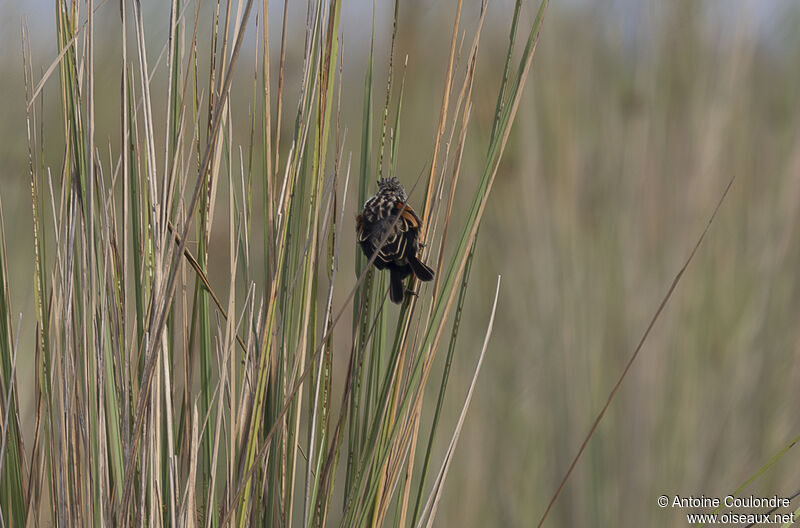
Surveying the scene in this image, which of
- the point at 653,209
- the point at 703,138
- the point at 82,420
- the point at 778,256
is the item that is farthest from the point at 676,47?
the point at 82,420

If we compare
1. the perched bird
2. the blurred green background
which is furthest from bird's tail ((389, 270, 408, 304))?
the blurred green background

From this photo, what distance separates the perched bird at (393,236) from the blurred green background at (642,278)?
0.47 m

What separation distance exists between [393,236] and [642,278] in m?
0.63

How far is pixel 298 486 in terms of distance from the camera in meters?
1.41

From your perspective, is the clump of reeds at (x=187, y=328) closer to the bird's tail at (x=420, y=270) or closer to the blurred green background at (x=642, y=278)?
the bird's tail at (x=420, y=270)

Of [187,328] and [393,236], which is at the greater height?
[393,236]

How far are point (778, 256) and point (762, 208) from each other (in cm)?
9

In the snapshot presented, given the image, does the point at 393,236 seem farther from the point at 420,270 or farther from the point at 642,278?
the point at 642,278

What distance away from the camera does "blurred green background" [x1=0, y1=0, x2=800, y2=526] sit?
3.88ft

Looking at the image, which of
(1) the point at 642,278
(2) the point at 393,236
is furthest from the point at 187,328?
(1) the point at 642,278

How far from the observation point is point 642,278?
47.3 inches

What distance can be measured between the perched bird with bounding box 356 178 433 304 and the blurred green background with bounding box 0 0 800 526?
47 cm

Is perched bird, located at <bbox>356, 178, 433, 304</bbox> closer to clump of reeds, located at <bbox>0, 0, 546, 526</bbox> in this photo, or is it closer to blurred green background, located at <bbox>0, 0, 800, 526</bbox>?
clump of reeds, located at <bbox>0, 0, 546, 526</bbox>

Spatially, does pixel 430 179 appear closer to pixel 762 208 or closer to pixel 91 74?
pixel 91 74
